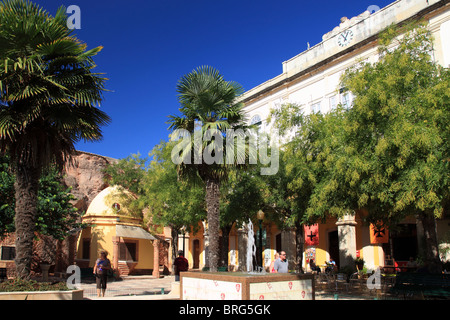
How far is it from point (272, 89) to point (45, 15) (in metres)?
21.5

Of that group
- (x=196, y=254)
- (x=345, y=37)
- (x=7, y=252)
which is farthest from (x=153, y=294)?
(x=196, y=254)

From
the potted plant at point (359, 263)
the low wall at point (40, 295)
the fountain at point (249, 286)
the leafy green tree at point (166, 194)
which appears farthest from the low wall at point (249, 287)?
the potted plant at point (359, 263)

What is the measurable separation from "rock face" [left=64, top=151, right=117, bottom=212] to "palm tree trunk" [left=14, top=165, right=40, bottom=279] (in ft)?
74.8

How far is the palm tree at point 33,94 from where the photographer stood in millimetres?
9422

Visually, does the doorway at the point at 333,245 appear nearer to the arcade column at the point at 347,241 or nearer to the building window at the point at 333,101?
the arcade column at the point at 347,241

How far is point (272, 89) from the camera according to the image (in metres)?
29.7

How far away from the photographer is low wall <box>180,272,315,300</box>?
764cm

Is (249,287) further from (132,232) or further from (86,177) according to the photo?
(86,177)

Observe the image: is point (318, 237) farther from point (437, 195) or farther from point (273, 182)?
point (437, 195)

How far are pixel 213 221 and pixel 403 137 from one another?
6536mm

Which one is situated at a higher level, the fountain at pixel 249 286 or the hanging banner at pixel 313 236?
the hanging banner at pixel 313 236

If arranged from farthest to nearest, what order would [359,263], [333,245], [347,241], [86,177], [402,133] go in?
[86,177], [333,245], [359,263], [347,241], [402,133]

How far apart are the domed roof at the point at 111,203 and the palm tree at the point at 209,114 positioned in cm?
1539

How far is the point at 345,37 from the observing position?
25.5 metres
